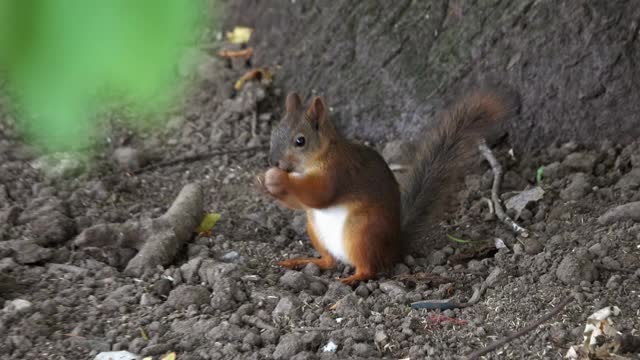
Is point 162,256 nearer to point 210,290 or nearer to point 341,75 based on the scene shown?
point 210,290

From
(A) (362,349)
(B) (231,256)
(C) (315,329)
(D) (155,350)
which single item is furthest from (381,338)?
(B) (231,256)

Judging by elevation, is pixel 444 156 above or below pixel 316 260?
above

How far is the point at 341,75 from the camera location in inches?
138

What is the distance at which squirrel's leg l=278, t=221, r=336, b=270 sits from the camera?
8.80 ft

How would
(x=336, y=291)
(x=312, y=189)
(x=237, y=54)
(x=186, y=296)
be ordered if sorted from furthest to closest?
(x=237, y=54) → (x=312, y=189) → (x=336, y=291) → (x=186, y=296)

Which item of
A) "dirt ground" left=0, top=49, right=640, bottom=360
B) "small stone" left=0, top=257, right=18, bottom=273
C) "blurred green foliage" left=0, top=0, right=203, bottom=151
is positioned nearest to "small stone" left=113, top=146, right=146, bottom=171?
"dirt ground" left=0, top=49, right=640, bottom=360

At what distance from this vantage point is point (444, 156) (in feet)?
9.11

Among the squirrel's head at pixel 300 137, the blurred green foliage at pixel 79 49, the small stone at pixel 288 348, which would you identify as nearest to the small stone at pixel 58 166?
the squirrel's head at pixel 300 137

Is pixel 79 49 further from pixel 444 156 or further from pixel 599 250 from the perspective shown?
pixel 444 156

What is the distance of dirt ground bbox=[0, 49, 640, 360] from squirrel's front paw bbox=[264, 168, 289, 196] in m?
0.25

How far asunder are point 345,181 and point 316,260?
0.29 m

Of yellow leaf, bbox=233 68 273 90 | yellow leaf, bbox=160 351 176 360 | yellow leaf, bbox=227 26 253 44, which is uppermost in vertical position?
yellow leaf, bbox=227 26 253 44

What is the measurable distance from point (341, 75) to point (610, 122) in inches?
42.3

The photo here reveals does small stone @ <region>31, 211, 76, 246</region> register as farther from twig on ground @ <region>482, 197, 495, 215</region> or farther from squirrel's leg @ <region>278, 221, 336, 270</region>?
twig on ground @ <region>482, 197, 495, 215</region>
